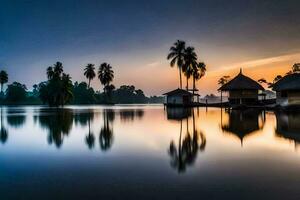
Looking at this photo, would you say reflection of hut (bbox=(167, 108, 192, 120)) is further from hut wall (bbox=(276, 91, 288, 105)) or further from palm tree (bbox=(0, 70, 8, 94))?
palm tree (bbox=(0, 70, 8, 94))

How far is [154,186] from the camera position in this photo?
6.14m

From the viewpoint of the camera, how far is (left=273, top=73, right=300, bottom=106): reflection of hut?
35625 millimetres

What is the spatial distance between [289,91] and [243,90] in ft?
32.7

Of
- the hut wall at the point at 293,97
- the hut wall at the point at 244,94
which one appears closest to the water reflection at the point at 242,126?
the hut wall at the point at 293,97

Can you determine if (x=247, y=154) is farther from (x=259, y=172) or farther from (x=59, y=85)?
(x=59, y=85)

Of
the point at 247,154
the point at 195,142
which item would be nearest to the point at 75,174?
the point at 247,154

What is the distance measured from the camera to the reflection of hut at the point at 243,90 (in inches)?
1832

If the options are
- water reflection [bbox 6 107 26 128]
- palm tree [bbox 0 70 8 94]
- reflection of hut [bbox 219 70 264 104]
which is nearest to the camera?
water reflection [bbox 6 107 26 128]

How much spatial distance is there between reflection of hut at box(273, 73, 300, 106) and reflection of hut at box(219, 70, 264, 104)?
6.53 m

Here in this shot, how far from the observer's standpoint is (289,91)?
3759 cm

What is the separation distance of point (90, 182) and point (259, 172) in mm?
4214

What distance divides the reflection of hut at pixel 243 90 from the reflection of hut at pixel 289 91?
21.4 ft

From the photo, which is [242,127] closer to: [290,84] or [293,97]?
[293,97]

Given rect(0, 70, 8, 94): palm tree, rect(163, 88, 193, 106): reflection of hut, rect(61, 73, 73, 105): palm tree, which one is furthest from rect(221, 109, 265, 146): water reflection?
rect(0, 70, 8, 94): palm tree
